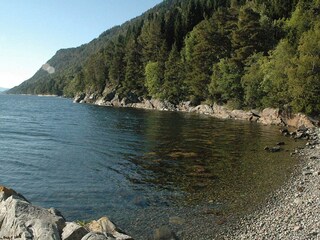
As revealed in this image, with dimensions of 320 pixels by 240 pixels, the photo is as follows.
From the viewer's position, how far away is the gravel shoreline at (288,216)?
611 inches

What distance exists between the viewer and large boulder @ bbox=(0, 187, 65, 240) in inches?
445

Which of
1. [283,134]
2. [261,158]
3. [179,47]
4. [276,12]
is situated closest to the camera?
[261,158]

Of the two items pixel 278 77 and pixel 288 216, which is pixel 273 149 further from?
pixel 278 77

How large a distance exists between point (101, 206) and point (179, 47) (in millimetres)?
103004

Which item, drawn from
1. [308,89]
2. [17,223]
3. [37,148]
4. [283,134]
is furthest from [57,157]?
[308,89]

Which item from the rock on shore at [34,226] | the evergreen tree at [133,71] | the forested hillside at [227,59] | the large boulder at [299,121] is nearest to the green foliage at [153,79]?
the forested hillside at [227,59]

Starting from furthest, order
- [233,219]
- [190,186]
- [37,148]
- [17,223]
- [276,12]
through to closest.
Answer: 1. [276,12]
2. [37,148]
3. [190,186]
4. [233,219]
5. [17,223]

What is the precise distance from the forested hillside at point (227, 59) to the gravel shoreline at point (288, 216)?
1343 inches

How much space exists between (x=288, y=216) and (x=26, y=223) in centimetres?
1271

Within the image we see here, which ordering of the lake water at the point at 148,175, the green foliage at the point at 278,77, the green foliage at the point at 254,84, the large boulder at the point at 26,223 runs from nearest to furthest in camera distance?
1. the large boulder at the point at 26,223
2. the lake water at the point at 148,175
3. the green foliage at the point at 278,77
4. the green foliage at the point at 254,84

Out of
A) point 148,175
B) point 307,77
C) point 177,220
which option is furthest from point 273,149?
point 307,77

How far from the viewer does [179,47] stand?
11756 cm

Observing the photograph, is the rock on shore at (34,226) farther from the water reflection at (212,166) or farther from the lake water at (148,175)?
the water reflection at (212,166)

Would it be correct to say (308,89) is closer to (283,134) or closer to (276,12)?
(283,134)
